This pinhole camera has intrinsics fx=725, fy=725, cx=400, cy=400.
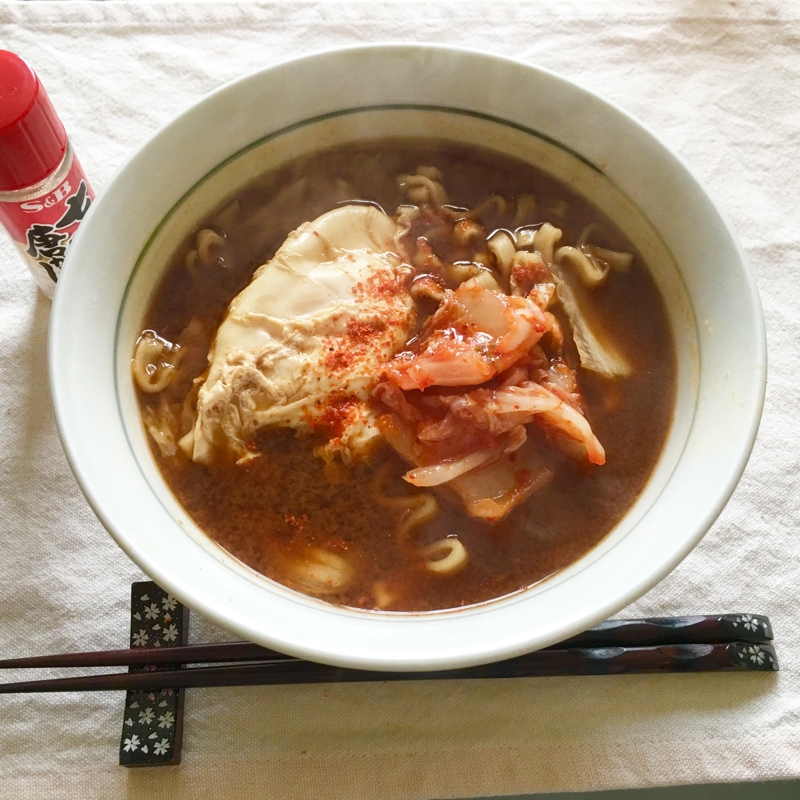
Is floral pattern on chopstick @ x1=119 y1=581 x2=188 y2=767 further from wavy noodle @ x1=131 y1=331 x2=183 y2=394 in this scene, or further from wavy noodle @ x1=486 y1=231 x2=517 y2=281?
wavy noodle @ x1=486 y1=231 x2=517 y2=281

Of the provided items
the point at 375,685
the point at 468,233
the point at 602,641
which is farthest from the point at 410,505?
the point at 468,233

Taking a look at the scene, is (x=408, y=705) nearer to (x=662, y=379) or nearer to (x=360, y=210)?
(x=662, y=379)

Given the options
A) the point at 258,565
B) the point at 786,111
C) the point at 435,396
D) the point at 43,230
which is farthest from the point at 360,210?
the point at 786,111

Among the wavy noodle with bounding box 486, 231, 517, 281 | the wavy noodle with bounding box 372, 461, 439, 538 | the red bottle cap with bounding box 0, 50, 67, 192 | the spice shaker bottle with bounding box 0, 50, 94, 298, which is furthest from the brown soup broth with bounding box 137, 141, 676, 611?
the red bottle cap with bounding box 0, 50, 67, 192

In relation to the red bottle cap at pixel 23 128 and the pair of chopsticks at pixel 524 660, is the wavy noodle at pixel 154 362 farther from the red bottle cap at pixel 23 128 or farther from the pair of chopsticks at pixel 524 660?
the pair of chopsticks at pixel 524 660

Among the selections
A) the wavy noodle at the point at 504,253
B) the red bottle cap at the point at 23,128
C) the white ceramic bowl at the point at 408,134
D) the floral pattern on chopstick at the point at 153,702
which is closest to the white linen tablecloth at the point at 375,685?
the floral pattern on chopstick at the point at 153,702

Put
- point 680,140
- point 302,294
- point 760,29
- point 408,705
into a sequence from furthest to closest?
point 760,29 < point 680,140 < point 302,294 < point 408,705
